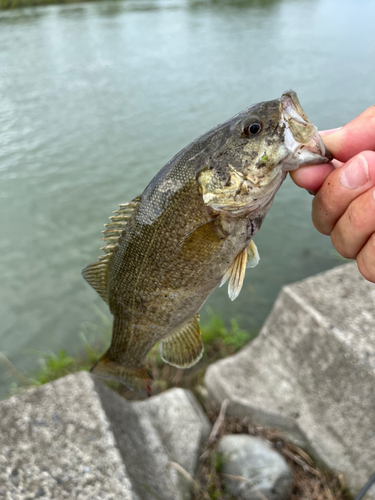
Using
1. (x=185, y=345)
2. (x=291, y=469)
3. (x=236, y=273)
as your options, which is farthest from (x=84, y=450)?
(x=291, y=469)

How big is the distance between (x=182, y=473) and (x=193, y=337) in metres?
1.30

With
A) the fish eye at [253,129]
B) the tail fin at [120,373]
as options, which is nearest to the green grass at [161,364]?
the tail fin at [120,373]

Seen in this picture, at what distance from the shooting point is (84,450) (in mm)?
2016

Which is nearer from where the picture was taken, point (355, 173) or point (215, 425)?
point (355, 173)

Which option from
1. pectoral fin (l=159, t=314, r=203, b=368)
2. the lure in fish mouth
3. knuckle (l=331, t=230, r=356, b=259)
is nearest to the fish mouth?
the lure in fish mouth

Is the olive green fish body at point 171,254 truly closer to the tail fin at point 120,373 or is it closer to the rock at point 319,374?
the tail fin at point 120,373

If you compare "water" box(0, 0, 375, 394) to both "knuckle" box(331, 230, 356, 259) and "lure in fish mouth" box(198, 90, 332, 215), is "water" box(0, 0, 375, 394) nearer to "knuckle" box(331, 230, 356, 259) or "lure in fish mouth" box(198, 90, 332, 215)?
"knuckle" box(331, 230, 356, 259)

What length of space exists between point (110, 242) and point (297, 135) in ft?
3.53

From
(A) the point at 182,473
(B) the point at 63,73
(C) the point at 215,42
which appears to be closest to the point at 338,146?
(A) the point at 182,473

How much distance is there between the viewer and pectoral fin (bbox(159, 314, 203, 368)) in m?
2.03

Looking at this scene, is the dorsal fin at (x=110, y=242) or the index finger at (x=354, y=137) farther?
the dorsal fin at (x=110, y=242)

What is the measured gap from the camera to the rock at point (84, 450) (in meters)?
1.86

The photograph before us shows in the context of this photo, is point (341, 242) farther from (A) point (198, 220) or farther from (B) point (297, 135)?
(A) point (198, 220)

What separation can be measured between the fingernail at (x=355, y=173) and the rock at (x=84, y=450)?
6.23ft
